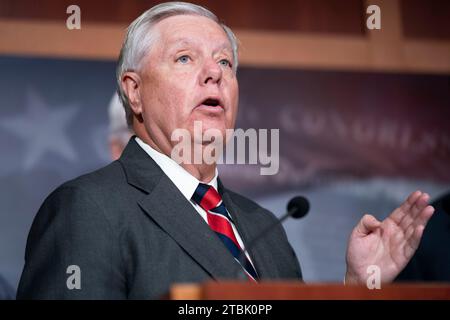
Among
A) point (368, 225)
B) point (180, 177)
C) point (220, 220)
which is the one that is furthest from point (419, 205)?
point (180, 177)

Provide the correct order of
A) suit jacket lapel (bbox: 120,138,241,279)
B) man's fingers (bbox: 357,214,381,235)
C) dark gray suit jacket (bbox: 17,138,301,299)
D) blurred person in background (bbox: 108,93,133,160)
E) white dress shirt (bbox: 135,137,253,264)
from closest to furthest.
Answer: dark gray suit jacket (bbox: 17,138,301,299), suit jacket lapel (bbox: 120,138,241,279), man's fingers (bbox: 357,214,381,235), white dress shirt (bbox: 135,137,253,264), blurred person in background (bbox: 108,93,133,160)

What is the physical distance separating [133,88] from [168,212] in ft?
1.47

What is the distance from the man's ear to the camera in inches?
96.5

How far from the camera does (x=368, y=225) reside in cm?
221

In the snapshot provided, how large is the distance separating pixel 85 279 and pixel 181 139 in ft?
1.74

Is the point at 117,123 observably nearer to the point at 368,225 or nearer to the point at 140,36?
the point at 140,36

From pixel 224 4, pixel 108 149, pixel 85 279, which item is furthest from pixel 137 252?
pixel 224 4

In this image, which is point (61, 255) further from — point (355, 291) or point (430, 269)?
point (430, 269)

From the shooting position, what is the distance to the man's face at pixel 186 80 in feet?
7.68

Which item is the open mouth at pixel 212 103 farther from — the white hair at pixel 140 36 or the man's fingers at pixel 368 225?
the man's fingers at pixel 368 225

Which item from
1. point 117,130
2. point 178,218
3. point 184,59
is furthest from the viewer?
point 117,130

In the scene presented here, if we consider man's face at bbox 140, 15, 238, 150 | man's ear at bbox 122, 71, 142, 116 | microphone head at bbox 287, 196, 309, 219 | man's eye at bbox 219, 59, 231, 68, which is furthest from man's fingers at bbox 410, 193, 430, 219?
man's ear at bbox 122, 71, 142, 116

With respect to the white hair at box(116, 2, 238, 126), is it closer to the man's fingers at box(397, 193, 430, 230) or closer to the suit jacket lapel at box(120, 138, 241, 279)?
the suit jacket lapel at box(120, 138, 241, 279)

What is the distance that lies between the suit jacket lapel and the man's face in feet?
0.41
